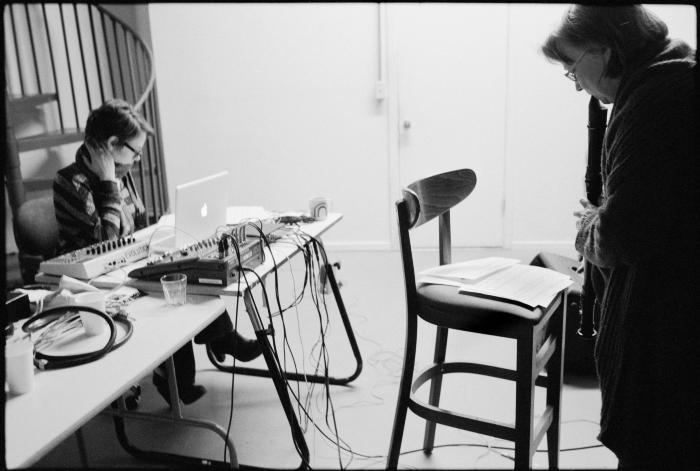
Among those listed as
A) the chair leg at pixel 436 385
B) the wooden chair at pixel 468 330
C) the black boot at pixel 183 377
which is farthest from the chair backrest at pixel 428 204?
the black boot at pixel 183 377

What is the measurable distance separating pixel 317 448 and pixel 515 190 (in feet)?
9.38

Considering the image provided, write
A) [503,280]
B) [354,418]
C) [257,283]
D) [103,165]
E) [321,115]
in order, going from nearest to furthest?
[503,280], [257,283], [354,418], [103,165], [321,115]

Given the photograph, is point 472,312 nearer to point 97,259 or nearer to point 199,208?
point 199,208

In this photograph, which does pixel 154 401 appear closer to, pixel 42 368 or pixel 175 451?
pixel 175 451

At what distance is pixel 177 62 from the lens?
4.36 m

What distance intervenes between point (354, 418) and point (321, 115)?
107 inches

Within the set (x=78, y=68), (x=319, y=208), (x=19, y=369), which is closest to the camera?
(x=19, y=369)

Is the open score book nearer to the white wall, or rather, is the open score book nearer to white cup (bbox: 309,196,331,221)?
white cup (bbox: 309,196,331,221)

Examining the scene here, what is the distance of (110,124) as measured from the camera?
221 centimetres

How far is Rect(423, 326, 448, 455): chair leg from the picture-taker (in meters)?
1.74

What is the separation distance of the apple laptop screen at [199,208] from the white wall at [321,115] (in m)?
2.29

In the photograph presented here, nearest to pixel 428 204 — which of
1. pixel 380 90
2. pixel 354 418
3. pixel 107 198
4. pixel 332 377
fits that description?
pixel 354 418

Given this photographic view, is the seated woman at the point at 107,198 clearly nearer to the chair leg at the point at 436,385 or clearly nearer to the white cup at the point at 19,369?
the chair leg at the point at 436,385

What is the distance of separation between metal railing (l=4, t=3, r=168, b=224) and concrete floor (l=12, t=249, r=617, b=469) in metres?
2.03
